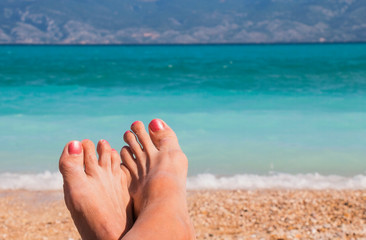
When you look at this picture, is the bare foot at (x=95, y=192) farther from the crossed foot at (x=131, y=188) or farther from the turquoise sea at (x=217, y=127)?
the turquoise sea at (x=217, y=127)

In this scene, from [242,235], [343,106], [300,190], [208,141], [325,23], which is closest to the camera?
[242,235]

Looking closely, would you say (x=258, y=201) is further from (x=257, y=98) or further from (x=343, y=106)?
(x=257, y=98)

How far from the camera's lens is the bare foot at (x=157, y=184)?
1703mm

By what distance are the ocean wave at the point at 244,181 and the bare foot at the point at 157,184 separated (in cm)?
147

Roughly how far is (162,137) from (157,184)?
14.9 inches

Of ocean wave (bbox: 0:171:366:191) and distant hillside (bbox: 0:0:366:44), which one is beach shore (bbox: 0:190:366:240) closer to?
ocean wave (bbox: 0:171:366:191)

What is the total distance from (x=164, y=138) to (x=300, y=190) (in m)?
1.77

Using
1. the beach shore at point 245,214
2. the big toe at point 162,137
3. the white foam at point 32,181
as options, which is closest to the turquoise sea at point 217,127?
the white foam at point 32,181

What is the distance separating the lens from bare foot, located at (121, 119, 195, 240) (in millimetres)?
1703

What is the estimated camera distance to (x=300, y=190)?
12.1 feet

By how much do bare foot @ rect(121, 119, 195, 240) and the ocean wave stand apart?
4.82ft

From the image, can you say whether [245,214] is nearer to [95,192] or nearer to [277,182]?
[277,182]

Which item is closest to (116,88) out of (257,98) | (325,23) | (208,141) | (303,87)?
(257,98)

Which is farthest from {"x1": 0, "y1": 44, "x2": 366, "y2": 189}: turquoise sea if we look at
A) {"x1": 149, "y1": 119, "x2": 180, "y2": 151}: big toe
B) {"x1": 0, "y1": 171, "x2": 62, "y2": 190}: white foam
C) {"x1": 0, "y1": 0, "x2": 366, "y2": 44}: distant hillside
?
{"x1": 0, "y1": 0, "x2": 366, "y2": 44}: distant hillside
